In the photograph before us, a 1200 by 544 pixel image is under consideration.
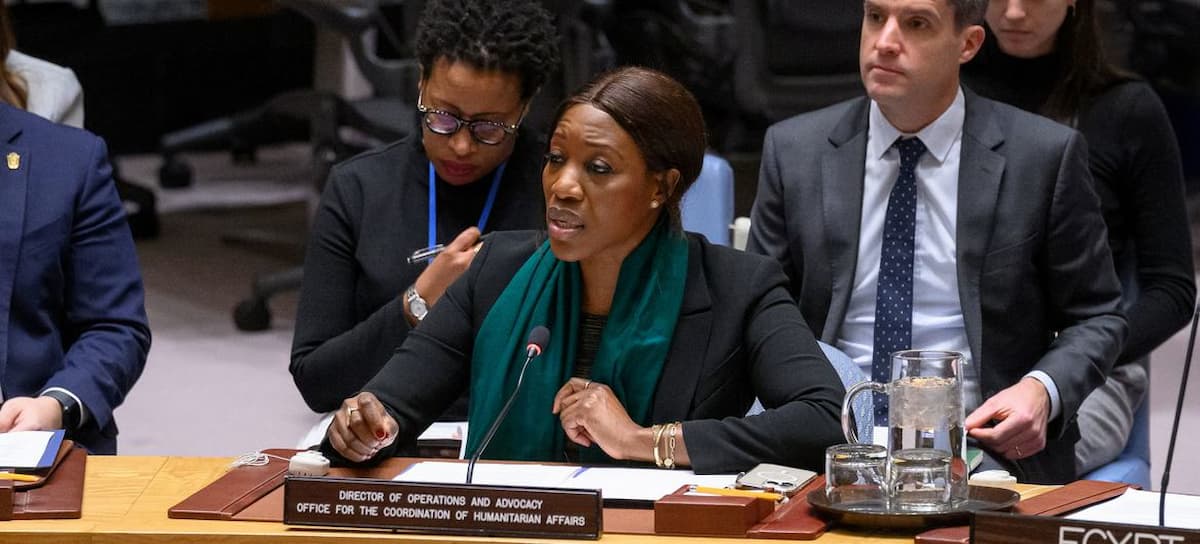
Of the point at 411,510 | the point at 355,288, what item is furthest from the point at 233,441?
the point at 411,510

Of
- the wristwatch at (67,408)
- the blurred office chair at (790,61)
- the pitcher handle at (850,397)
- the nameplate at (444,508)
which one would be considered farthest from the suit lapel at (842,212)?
the blurred office chair at (790,61)

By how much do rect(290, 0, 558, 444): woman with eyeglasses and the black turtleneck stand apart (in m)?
1.01

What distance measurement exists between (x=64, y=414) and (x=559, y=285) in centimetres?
80

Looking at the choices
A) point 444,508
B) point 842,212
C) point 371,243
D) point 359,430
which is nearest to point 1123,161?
point 842,212

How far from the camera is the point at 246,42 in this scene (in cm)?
802

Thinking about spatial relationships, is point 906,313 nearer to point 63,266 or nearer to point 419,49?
point 419,49

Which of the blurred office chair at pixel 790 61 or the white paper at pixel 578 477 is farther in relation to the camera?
the blurred office chair at pixel 790 61

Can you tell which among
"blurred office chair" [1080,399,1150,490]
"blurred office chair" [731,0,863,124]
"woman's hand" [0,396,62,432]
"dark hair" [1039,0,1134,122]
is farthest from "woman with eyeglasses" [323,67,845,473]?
"blurred office chair" [731,0,863,124]

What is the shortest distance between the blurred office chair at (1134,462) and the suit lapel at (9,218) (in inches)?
69.3

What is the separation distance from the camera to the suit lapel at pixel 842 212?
9.64ft

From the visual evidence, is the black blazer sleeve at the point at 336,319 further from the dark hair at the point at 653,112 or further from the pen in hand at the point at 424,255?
the dark hair at the point at 653,112

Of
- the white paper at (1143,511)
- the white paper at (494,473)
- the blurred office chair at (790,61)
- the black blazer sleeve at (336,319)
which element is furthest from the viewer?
the blurred office chair at (790,61)

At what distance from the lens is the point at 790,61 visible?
5074 mm

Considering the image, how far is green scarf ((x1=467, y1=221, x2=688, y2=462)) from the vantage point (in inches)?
95.6
